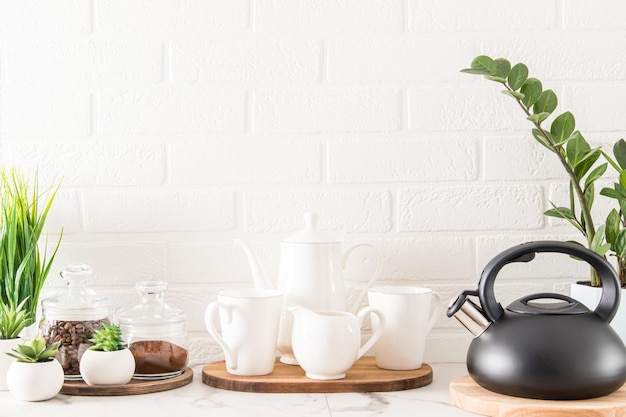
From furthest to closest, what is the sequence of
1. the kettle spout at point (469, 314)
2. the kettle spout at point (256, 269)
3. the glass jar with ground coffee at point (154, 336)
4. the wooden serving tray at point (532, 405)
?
1. the kettle spout at point (256, 269)
2. the glass jar with ground coffee at point (154, 336)
3. the kettle spout at point (469, 314)
4. the wooden serving tray at point (532, 405)

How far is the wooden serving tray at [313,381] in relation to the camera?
1290 millimetres

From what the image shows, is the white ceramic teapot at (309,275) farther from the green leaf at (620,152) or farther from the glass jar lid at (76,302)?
the green leaf at (620,152)

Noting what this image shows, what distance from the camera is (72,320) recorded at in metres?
1.33

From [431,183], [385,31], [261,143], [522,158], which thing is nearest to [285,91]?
[261,143]

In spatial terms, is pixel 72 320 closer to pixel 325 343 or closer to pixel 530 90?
pixel 325 343

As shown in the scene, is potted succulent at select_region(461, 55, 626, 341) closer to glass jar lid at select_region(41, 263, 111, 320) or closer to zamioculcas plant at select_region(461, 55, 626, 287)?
zamioculcas plant at select_region(461, 55, 626, 287)

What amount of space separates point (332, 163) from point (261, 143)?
138mm

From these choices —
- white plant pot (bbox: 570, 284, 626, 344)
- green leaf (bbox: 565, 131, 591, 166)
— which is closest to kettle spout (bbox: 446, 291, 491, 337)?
white plant pot (bbox: 570, 284, 626, 344)

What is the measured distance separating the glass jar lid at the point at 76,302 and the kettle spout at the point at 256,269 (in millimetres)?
253

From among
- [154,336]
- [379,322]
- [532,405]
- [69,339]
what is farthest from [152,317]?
[532,405]

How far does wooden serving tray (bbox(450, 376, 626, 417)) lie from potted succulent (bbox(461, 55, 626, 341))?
24 centimetres

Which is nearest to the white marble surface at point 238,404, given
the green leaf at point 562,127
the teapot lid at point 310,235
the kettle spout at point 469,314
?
the kettle spout at point 469,314

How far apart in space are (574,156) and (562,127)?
54 mm

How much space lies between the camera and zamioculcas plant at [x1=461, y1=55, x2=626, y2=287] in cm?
138
